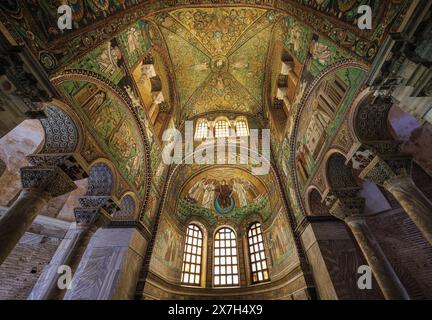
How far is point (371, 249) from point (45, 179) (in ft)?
28.0

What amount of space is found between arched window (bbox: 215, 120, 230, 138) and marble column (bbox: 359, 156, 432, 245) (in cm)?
871

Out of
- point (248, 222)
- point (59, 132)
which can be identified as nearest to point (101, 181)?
point (59, 132)

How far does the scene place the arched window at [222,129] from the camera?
43.2 feet

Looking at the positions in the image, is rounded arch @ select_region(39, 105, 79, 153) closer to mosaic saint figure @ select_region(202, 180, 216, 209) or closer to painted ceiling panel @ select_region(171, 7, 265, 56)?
painted ceiling panel @ select_region(171, 7, 265, 56)

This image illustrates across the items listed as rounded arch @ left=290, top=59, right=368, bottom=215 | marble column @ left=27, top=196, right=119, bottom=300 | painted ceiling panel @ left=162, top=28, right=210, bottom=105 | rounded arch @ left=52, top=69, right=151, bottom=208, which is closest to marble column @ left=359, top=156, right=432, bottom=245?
rounded arch @ left=290, top=59, right=368, bottom=215

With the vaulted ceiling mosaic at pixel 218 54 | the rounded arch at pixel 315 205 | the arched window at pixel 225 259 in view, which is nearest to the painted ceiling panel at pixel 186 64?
the vaulted ceiling mosaic at pixel 218 54

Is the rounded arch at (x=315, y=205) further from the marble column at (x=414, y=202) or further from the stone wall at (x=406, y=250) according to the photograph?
the marble column at (x=414, y=202)

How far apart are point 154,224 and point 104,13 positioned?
8116mm

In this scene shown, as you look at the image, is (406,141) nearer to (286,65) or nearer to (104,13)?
(286,65)

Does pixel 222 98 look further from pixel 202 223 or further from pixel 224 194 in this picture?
pixel 202 223

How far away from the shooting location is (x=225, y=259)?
1264 centimetres

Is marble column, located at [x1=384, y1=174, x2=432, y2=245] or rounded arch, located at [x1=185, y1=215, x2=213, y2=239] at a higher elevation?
rounded arch, located at [x1=185, y1=215, x2=213, y2=239]

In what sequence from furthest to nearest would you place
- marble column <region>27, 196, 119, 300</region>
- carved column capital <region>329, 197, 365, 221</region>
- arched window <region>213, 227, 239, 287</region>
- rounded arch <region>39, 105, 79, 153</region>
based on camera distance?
arched window <region>213, 227, 239, 287</region>, carved column capital <region>329, 197, 365, 221</region>, marble column <region>27, 196, 119, 300</region>, rounded arch <region>39, 105, 79, 153</region>

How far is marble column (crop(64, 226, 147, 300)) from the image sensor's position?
689cm
